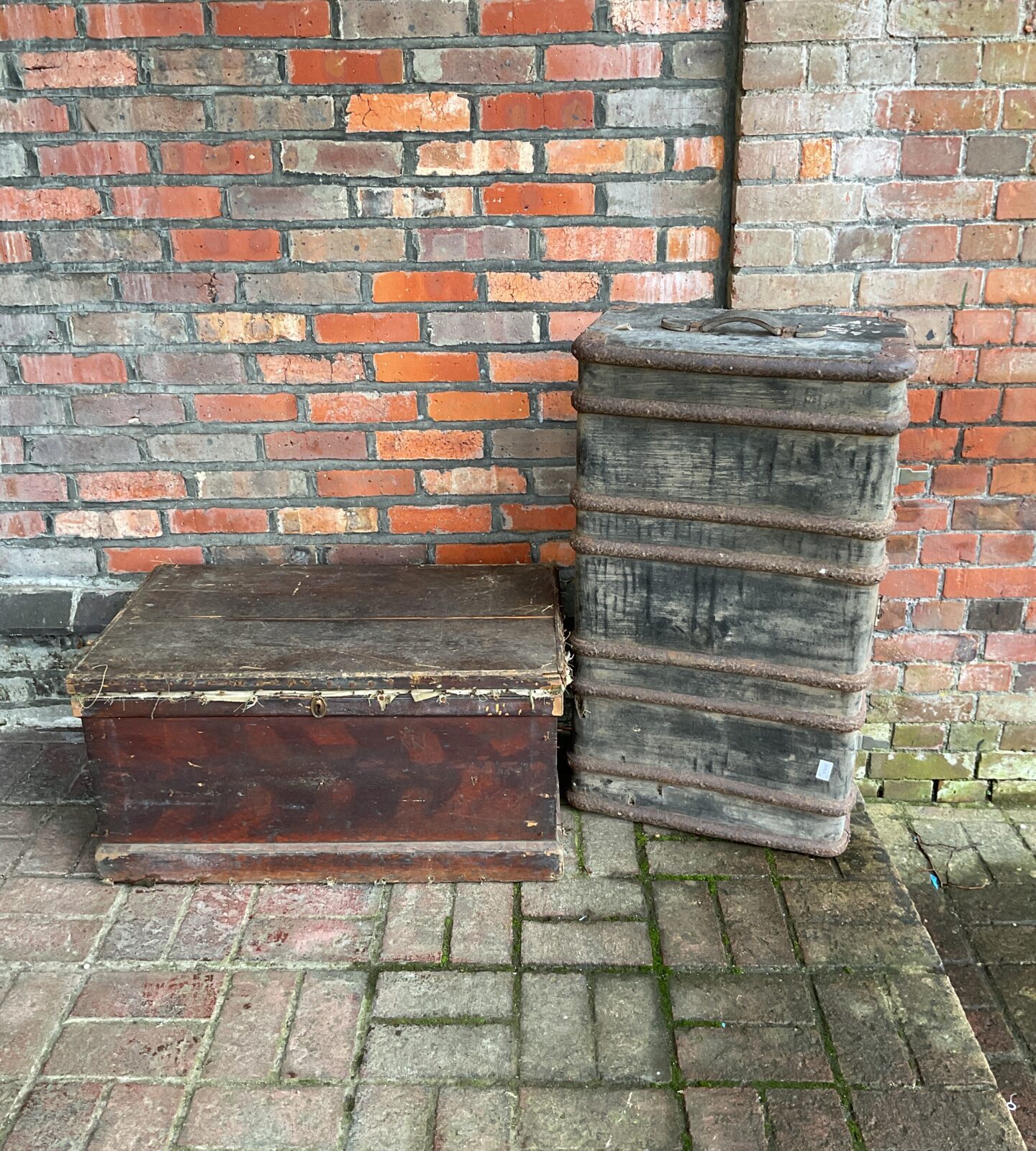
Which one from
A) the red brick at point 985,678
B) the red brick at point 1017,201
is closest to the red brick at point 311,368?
the red brick at point 1017,201

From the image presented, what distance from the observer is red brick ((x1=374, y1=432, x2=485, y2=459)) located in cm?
274

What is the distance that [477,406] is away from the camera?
271 centimetres

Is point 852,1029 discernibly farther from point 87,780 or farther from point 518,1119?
point 87,780

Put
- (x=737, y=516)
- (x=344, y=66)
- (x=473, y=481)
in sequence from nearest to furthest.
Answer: (x=737, y=516), (x=344, y=66), (x=473, y=481)

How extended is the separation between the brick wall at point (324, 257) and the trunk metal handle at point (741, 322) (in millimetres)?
372

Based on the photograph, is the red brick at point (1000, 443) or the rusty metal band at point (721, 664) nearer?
the rusty metal band at point (721, 664)

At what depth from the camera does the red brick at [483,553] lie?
9.36 feet

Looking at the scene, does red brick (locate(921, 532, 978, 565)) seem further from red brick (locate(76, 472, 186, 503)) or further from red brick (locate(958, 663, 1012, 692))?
red brick (locate(76, 472, 186, 503))

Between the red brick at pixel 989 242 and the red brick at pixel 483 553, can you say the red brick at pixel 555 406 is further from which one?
the red brick at pixel 989 242

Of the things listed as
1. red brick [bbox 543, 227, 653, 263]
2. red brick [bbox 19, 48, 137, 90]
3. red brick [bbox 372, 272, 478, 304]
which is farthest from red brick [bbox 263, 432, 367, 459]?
red brick [bbox 19, 48, 137, 90]

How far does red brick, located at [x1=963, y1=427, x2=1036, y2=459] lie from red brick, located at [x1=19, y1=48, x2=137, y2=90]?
7.47 ft

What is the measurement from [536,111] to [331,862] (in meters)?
1.86

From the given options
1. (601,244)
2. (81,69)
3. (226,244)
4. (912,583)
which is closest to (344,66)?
(226,244)

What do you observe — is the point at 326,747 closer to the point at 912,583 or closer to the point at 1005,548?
the point at 912,583
